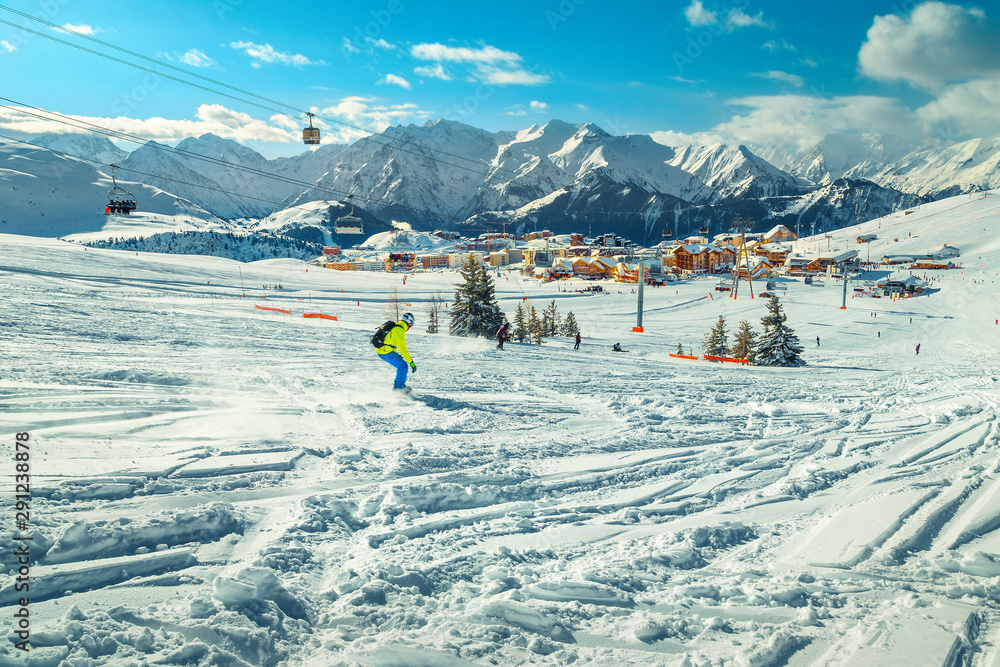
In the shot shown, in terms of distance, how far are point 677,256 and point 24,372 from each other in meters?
96.1

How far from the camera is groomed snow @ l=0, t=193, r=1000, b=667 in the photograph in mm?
3234

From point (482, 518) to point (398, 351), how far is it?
4569mm

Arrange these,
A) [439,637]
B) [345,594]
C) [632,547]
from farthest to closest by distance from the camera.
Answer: [632,547], [345,594], [439,637]

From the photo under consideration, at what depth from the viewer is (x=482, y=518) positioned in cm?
475

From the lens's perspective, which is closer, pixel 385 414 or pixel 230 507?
pixel 230 507

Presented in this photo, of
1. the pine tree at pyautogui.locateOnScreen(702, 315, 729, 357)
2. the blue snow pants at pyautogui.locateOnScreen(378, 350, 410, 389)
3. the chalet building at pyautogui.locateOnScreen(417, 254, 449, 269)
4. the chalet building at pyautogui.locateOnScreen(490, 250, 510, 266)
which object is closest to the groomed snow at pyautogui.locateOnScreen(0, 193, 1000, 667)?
the blue snow pants at pyautogui.locateOnScreen(378, 350, 410, 389)

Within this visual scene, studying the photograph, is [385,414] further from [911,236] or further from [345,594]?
[911,236]

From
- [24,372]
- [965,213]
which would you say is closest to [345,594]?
[24,372]

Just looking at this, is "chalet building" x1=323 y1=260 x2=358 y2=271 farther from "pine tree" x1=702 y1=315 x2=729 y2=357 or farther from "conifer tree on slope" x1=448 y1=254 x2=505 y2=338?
"pine tree" x1=702 y1=315 x2=729 y2=357

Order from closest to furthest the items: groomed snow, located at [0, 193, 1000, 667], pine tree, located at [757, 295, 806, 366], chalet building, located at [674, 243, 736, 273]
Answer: groomed snow, located at [0, 193, 1000, 667] → pine tree, located at [757, 295, 806, 366] → chalet building, located at [674, 243, 736, 273]

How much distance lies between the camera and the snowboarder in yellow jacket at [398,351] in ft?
28.3

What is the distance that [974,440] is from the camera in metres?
7.54

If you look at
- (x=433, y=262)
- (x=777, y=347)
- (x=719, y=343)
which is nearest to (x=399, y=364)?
(x=777, y=347)

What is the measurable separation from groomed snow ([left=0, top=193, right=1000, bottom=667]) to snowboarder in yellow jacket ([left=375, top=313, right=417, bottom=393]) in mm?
409
